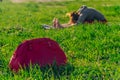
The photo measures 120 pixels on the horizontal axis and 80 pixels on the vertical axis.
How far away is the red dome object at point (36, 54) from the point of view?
671 centimetres

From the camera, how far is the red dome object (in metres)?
6.71

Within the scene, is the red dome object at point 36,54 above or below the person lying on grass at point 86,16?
above

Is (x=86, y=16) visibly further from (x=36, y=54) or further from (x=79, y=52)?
(x=36, y=54)

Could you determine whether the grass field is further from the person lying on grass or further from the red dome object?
the person lying on grass

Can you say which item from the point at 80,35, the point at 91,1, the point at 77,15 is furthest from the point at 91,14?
the point at 91,1

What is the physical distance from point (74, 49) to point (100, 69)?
6.87 feet

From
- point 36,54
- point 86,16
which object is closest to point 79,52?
point 36,54

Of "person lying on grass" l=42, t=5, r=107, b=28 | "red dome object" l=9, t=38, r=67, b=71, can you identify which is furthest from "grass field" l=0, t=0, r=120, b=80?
"person lying on grass" l=42, t=5, r=107, b=28

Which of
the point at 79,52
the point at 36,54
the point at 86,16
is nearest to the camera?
the point at 36,54

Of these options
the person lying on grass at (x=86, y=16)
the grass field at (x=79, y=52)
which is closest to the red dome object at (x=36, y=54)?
the grass field at (x=79, y=52)

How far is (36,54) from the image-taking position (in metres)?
6.77

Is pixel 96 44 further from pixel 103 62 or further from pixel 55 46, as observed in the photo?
pixel 55 46

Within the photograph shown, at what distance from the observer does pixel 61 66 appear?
6.83m

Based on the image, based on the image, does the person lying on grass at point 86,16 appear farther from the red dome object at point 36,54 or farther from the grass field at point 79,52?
the red dome object at point 36,54
